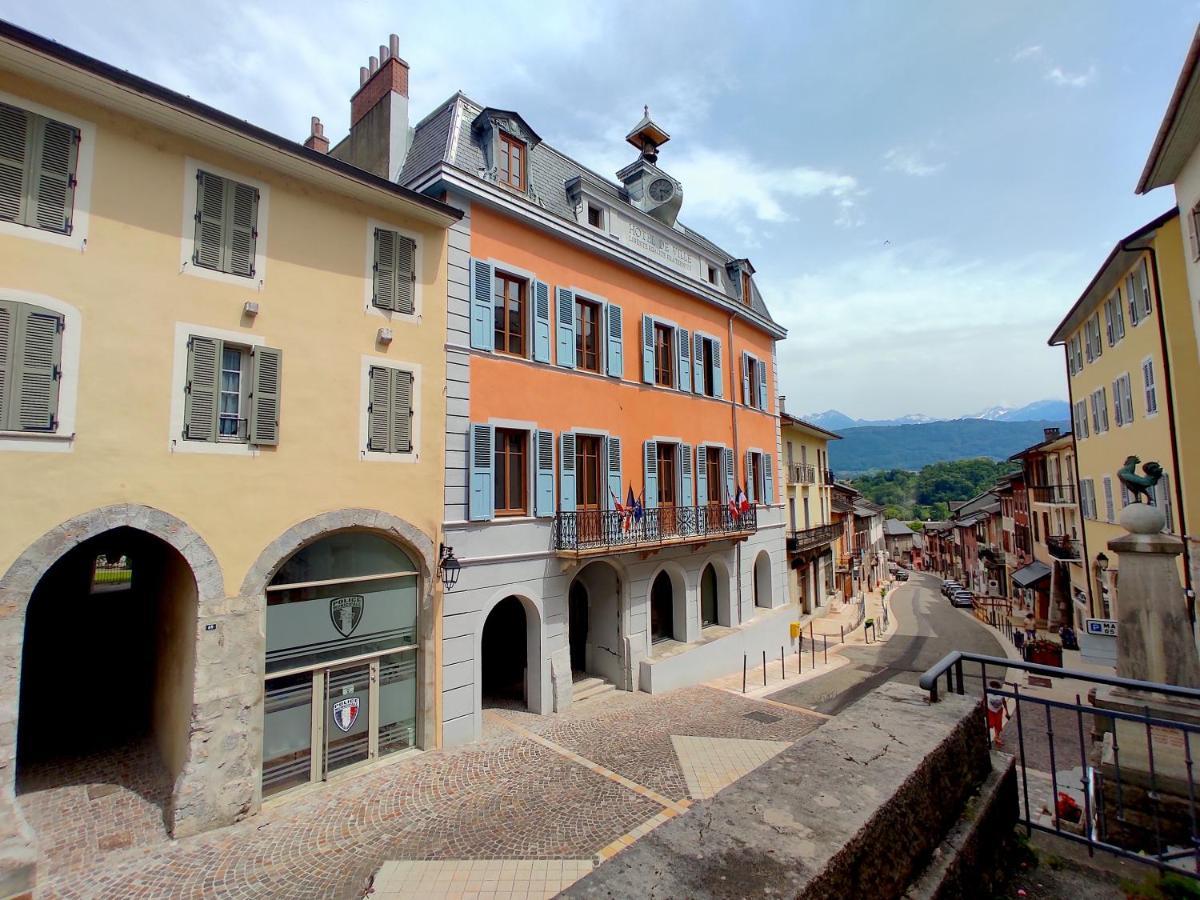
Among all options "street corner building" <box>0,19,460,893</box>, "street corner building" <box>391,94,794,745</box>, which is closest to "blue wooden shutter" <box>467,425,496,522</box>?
"street corner building" <box>391,94,794,745</box>

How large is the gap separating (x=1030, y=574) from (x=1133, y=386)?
803 inches

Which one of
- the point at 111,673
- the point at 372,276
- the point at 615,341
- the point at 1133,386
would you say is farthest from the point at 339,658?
the point at 1133,386

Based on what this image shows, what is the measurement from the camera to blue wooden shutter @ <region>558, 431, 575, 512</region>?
1380 cm

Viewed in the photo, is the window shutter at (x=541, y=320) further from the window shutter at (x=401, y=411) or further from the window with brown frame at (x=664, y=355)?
the window with brown frame at (x=664, y=355)

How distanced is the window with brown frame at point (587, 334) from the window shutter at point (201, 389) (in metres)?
8.03

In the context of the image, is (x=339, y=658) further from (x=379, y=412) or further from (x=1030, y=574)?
(x=1030, y=574)

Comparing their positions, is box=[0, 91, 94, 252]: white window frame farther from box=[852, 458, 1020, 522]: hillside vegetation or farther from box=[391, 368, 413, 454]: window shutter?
box=[852, 458, 1020, 522]: hillside vegetation

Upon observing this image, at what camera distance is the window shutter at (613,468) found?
49.8ft

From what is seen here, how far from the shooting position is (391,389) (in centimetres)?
1092

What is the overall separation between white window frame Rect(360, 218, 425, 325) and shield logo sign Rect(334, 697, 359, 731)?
6871 mm

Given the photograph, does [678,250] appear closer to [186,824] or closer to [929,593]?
[186,824]

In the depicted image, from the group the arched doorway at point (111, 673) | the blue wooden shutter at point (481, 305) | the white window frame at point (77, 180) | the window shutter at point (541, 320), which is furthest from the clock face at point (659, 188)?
the arched doorway at point (111, 673)

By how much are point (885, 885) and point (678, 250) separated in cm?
1850

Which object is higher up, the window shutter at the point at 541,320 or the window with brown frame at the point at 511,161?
the window with brown frame at the point at 511,161
